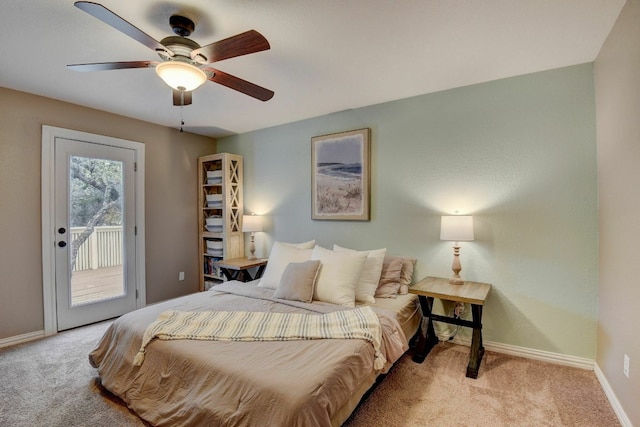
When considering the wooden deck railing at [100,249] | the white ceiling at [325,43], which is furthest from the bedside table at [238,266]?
the white ceiling at [325,43]

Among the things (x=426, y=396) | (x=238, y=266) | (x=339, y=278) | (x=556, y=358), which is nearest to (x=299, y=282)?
(x=339, y=278)

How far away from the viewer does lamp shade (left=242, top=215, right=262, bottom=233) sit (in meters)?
4.04

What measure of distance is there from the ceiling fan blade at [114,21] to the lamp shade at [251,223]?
8.40 feet

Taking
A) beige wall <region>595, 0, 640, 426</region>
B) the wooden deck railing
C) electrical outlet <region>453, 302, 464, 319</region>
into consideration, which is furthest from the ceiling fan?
electrical outlet <region>453, 302, 464, 319</region>

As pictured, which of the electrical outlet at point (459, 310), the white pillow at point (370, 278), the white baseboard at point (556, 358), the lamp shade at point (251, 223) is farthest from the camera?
the lamp shade at point (251, 223)

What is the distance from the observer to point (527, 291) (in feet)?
8.41

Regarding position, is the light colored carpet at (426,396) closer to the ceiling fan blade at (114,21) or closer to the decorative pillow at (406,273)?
the decorative pillow at (406,273)

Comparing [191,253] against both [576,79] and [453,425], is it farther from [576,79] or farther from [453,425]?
[576,79]

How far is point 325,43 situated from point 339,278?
5.95ft

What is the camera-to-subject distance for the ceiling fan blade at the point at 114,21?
4.30 ft

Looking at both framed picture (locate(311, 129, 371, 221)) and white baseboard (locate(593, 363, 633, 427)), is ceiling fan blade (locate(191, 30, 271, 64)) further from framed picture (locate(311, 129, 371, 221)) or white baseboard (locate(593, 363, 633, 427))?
white baseboard (locate(593, 363, 633, 427))

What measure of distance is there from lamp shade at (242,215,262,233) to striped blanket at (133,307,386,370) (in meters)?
1.90

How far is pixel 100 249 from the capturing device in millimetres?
3430

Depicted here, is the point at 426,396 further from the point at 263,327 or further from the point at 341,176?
the point at 341,176
